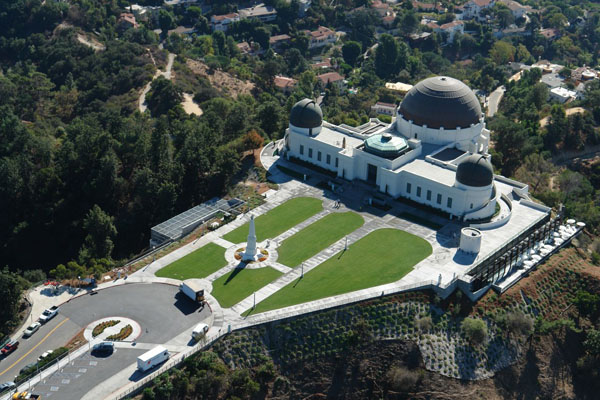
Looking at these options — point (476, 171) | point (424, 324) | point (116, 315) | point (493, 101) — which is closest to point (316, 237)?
point (424, 324)

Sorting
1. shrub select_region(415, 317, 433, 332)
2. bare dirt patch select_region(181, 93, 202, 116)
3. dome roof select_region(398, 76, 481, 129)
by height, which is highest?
dome roof select_region(398, 76, 481, 129)

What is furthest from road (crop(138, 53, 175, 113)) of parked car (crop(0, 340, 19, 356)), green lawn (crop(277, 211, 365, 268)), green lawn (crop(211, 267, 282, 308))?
parked car (crop(0, 340, 19, 356))

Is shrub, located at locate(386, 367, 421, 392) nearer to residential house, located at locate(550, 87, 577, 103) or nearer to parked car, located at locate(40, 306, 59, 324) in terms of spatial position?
parked car, located at locate(40, 306, 59, 324)

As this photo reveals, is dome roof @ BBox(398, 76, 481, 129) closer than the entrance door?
No

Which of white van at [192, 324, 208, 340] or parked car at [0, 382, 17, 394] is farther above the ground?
parked car at [0, 382, 17, 394]

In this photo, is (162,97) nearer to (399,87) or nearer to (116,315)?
(399,87)

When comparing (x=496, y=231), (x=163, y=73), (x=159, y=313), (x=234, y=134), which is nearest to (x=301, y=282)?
(x=159, y=313)

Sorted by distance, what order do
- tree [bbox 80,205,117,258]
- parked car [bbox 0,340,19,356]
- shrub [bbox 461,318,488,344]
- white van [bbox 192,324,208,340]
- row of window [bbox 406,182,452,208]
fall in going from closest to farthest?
parked car [bbox 0,340,19,356], white van [bbox 192,324,208,340], shrub [bbox 461,318,488,344], tree [bbox 80,205,117,258], row of window [bbox 406,182,452,208]
